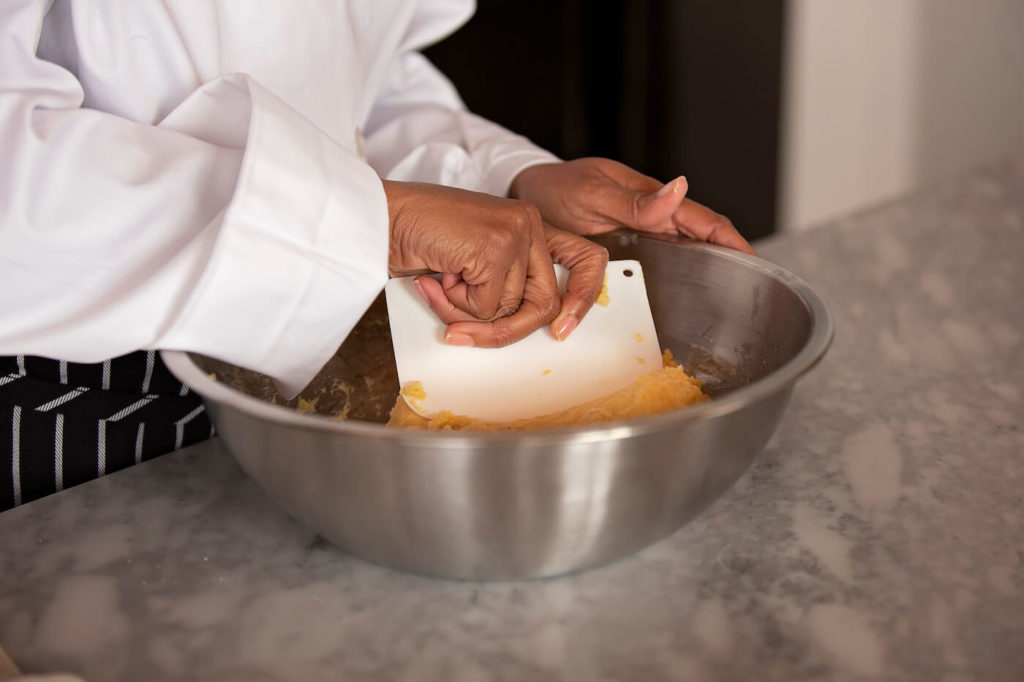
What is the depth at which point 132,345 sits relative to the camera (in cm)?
58

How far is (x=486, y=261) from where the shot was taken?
0.66 m

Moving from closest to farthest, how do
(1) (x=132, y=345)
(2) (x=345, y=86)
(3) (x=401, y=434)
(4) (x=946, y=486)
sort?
(3) (x=401, y=434) < (1) (x=132, y=345) < (4) (x=946, y=486) < (2) (x=345, y=86)

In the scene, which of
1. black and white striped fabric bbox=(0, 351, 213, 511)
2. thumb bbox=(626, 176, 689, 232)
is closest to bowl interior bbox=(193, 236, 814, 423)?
thumb bbox=(626, 176, 689, 232)

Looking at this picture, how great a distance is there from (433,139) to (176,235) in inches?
15.3

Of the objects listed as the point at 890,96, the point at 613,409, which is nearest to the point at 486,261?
the point at 613,409

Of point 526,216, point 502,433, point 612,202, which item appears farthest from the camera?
point 612,202

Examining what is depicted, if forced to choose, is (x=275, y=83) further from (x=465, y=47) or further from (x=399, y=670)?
(x=465, y=47)

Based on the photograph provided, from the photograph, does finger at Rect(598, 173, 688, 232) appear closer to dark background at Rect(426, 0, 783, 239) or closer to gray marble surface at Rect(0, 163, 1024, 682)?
gray marble surface at Rect(0, 163, 1024, 682)

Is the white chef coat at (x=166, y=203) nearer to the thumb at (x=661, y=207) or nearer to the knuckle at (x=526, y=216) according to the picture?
the knuckle at (x=526, y=216)

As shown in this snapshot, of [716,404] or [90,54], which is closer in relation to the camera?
[716,404]

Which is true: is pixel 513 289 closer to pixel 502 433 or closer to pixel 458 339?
pixel 458 339

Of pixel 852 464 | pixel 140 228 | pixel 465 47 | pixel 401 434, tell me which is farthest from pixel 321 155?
pixel 465 47

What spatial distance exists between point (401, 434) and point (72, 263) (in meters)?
0.25

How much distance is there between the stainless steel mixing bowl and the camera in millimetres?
486
